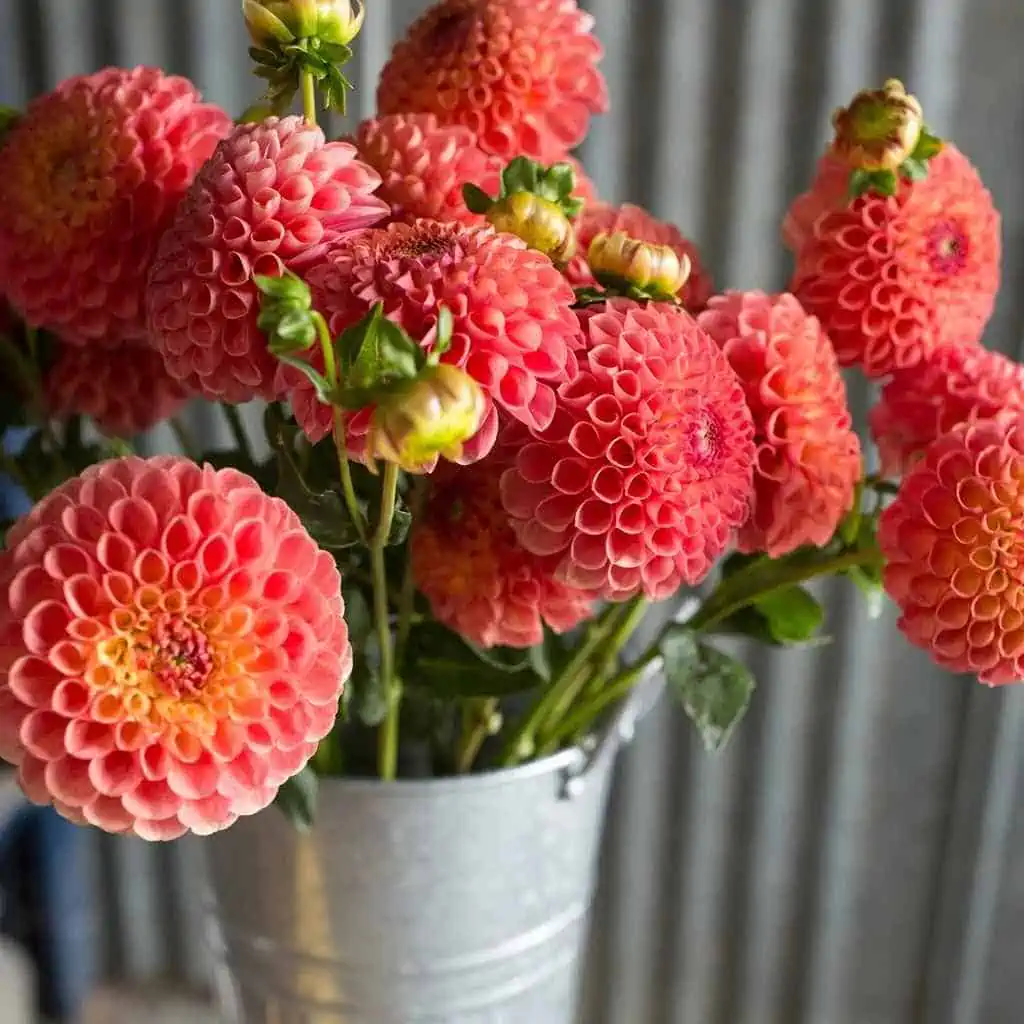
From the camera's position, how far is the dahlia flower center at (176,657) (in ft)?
1.06

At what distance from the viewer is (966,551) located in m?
0.40

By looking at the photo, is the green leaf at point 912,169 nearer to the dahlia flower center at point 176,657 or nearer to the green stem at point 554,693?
the green stem at point 554,693

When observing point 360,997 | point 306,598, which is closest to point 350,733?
point 360,997

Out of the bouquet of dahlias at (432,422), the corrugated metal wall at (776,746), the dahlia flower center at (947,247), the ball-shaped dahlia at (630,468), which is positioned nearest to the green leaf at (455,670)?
the bouquet of dahlias at (432,422)

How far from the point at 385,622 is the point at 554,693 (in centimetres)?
9

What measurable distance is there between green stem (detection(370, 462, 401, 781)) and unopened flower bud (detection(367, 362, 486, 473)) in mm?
30

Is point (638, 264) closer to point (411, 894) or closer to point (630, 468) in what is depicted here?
point (630, 468)

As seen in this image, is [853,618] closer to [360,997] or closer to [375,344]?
[360,997]

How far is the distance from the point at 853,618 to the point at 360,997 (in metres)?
0.43

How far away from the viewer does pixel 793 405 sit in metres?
0.44

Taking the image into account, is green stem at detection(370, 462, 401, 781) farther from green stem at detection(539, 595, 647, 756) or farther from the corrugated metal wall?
the corrugated metal wall

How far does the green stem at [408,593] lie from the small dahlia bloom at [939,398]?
0.63ft

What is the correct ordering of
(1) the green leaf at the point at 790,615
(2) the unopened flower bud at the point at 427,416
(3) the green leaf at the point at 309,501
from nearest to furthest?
(2) the unopened flower bud at the point at 427,416
(3) the green leaf at the point at 309,501
(1) the green leaf at the point at 790,615

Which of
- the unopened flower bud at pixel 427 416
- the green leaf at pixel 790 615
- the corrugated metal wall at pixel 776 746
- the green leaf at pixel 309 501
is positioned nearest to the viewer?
the unopened flower bud at pixel 427 416
